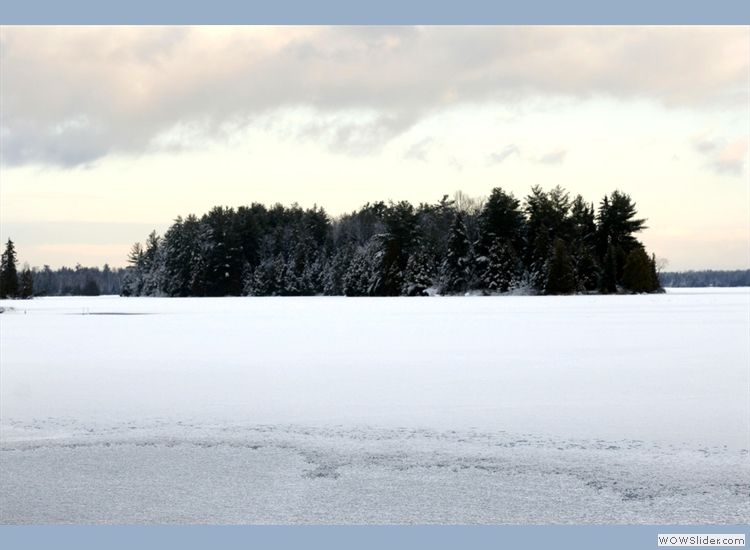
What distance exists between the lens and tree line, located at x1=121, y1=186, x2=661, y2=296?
70438 mm

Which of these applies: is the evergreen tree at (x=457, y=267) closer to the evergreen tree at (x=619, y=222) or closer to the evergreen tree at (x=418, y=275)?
the evergreen tree at (x=418, y=275)

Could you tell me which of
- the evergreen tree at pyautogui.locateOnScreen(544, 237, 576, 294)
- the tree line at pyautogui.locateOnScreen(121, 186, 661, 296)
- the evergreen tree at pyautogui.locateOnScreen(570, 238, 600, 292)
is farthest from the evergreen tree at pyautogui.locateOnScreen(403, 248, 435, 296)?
the evergreen tree at pyautogui.locateOnScreen(570, 238, 600, 292)

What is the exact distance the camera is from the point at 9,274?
294ft

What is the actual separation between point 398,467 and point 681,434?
3.32 metres

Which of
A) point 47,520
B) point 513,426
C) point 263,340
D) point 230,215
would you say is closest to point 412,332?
point 263,340

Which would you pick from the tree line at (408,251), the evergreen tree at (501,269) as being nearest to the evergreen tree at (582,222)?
the tree line at (408,251)

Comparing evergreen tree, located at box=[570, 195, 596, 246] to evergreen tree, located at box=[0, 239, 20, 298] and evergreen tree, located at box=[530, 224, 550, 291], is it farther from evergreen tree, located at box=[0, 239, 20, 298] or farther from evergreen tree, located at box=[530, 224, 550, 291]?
evergreen tree, located at box=[0, 239, 20, 298]

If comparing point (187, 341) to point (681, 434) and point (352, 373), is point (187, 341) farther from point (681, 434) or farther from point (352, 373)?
point (681, 434)

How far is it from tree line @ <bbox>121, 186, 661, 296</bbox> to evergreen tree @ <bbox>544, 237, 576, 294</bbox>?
0.09m

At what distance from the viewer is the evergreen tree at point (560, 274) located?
6588 centimetres

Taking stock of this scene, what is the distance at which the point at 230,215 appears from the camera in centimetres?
10081

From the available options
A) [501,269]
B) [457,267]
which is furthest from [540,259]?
[457,267]

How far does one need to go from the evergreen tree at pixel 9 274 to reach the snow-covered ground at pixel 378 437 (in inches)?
3220

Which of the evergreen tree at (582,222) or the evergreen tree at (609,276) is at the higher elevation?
the evergreen tree at (582,222)
